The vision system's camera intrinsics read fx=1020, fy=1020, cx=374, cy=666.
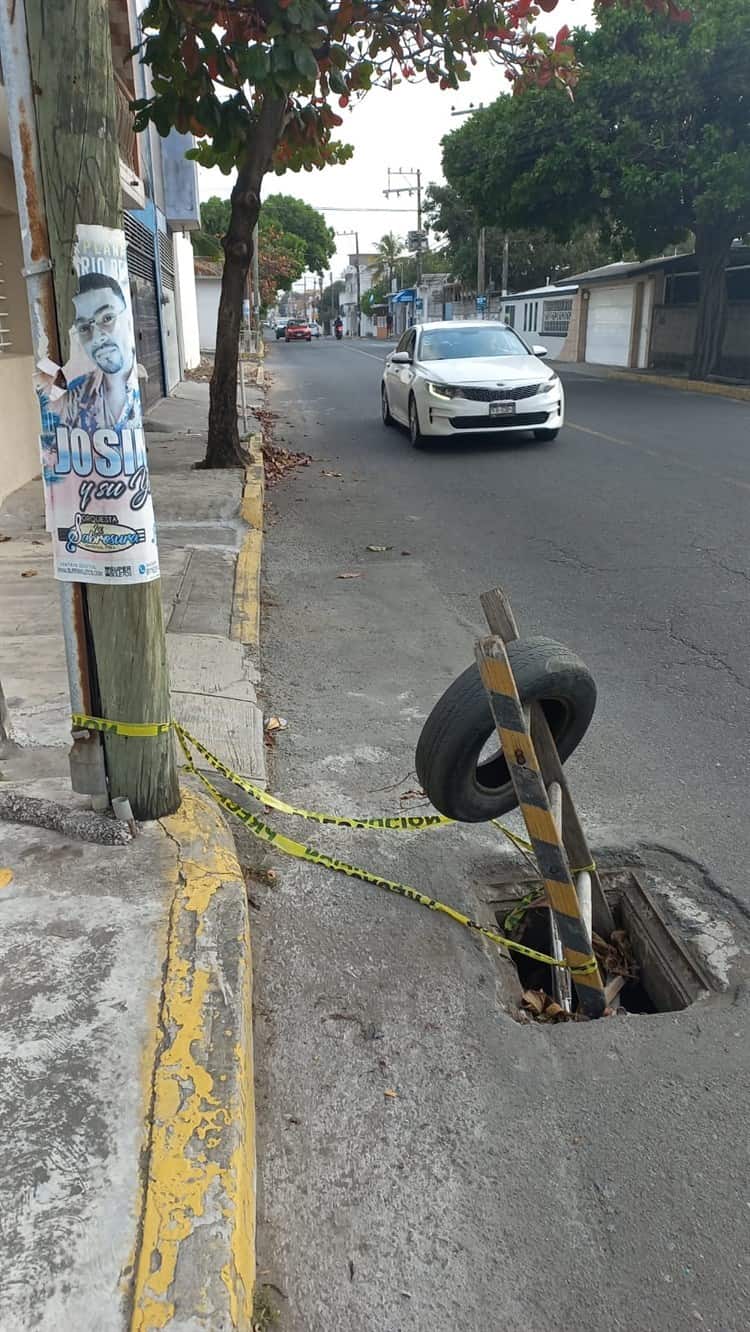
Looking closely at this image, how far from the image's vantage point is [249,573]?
7250 millimetres

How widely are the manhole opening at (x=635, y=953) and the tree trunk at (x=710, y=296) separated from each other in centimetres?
2254

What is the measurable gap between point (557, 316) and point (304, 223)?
56.6 meters

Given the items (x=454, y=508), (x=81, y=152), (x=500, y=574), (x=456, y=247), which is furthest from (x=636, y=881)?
(x=456, y=247)

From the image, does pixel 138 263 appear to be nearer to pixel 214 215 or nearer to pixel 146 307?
pixel 146 307

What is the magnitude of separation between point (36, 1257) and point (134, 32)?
13407 mm

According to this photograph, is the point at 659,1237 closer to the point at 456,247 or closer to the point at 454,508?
the point at 454,508

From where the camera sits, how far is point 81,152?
2.83m

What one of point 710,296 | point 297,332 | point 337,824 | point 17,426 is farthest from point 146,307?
point 297,332

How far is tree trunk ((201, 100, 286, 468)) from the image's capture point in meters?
9.95

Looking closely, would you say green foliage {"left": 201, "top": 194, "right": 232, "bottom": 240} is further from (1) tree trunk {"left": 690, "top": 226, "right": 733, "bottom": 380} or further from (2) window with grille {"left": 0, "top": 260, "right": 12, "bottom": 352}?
(2) window with grille {"left": 0, "top": 260, "right": 12, "bottom": 352}

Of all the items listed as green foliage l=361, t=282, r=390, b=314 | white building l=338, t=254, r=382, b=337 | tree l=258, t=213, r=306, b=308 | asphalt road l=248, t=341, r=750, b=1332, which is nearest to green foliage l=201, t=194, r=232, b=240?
tree l=258, t=213, r=306, b=308

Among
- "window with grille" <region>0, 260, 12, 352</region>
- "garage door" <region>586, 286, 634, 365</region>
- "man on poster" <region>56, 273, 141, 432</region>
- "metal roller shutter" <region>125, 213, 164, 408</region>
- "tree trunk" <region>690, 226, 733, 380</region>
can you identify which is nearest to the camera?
"man on poster" <region>56, 273, 141, 432</region>

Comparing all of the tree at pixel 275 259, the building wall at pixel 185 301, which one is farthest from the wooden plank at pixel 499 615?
the tree at pixel 275 259

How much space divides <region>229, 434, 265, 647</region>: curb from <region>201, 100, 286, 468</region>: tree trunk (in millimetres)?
763
